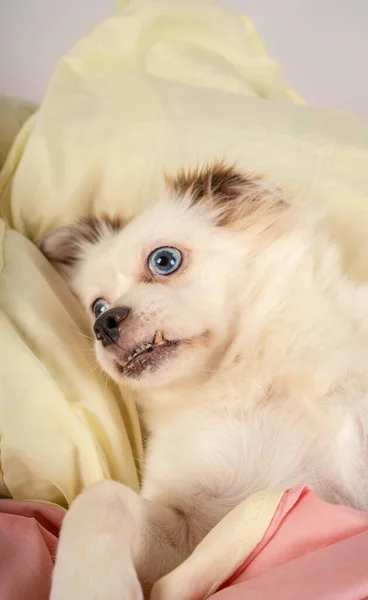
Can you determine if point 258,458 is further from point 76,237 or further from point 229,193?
point 76,237

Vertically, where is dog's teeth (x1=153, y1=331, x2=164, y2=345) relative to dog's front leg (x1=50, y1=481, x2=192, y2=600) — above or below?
above

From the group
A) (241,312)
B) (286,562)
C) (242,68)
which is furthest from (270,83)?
(286,562)

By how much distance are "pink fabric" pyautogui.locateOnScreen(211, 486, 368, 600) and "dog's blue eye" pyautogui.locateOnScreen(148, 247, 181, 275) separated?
2.18 ft

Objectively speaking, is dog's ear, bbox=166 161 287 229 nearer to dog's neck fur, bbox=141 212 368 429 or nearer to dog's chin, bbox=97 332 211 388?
dog's neck fur, bbox=141 212 368 429

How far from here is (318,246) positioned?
5.14 feet

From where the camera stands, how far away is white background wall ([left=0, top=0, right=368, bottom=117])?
2.33 meters

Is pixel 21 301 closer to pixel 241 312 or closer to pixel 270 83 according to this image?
pixel 241 312

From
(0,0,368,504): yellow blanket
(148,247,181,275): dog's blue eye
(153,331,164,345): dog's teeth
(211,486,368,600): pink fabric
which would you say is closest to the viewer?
(211,486,368,600): pink fabric

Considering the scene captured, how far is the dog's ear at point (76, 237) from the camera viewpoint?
1.79m

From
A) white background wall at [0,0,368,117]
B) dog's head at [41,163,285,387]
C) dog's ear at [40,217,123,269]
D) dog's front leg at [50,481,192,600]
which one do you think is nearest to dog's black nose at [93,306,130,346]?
dog's head at [41,163,285,387]

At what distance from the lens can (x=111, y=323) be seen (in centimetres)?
131

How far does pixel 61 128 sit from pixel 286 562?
1425 mm

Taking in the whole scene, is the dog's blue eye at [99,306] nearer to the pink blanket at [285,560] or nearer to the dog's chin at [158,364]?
the dog's chin at [158,364]

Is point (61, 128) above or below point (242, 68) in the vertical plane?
below
